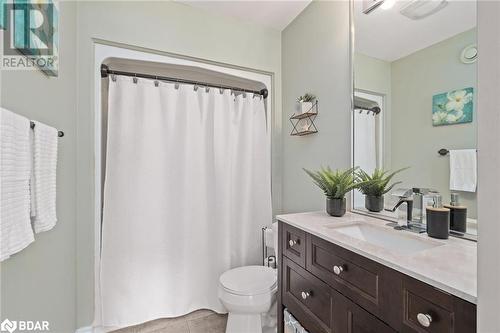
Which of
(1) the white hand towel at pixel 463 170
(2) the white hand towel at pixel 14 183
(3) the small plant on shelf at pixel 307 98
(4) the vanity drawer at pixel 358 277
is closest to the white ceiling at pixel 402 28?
(3) the small plant on shelf at pixel 307 98

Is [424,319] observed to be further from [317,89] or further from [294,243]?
[317,89]

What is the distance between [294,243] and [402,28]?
Answer: 1.35 m

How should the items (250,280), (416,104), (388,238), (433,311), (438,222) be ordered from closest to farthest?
(433,311), (438,222), (388,238), (416,104), (250,280)

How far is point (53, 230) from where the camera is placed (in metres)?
1.17

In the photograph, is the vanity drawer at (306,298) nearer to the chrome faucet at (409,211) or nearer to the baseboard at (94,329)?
the chrome faucet at (409,211)

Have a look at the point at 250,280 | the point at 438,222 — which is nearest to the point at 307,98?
the point at 438,222

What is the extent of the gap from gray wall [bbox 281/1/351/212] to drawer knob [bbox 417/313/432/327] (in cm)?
99

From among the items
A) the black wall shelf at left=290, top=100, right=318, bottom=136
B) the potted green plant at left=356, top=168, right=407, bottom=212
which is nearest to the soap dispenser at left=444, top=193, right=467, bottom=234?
the potted green plant at left=356, top=168, right=407, bottom=212

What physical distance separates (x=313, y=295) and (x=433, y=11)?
1.53 m

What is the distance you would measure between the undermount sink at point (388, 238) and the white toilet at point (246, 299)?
0.67 metres

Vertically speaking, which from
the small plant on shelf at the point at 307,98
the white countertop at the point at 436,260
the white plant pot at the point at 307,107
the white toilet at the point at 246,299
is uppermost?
the small plant on shelf at the point at 307,98

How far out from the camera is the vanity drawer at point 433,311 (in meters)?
0.55

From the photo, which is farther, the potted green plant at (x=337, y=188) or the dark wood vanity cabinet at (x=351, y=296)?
the potted green plant at (x=337, y=188)

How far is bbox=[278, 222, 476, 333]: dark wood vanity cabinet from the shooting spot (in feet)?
2.00
